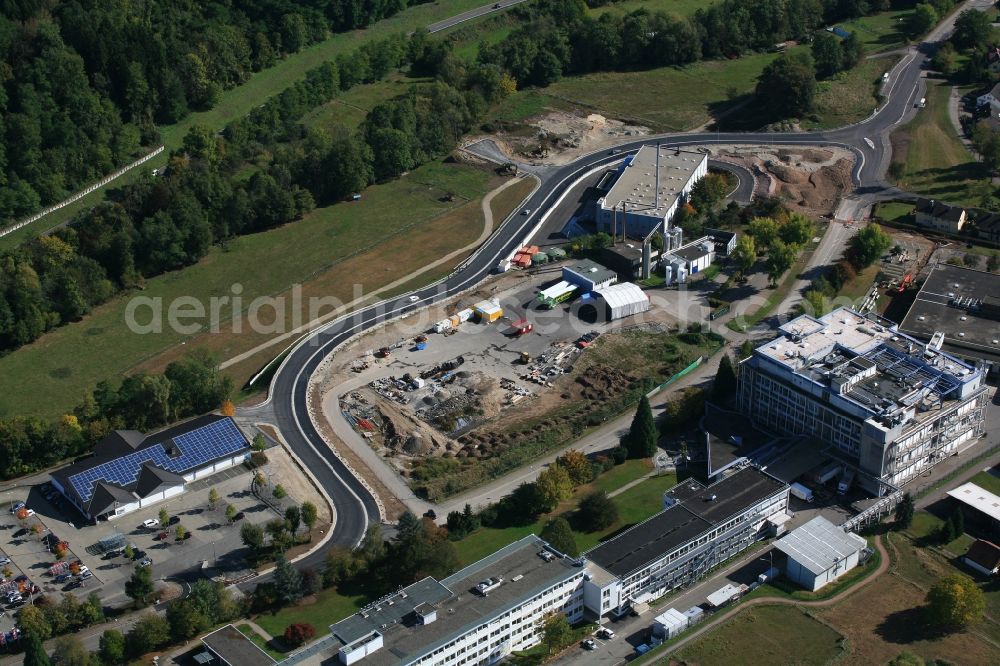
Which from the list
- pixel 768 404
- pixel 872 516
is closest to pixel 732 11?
pixel 768 404

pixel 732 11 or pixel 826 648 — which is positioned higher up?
pixel 732 11

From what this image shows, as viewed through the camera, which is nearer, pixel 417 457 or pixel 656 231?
pixel 417 457

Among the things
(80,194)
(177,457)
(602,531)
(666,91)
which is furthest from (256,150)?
(602,531)

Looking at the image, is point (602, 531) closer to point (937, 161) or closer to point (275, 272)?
point (275, 272)

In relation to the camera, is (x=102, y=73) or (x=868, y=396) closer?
(x=868, y=396)

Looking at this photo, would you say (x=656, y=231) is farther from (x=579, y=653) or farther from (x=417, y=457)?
(x=579, y=653)

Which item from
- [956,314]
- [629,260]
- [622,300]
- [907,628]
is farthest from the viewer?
[629,260]
